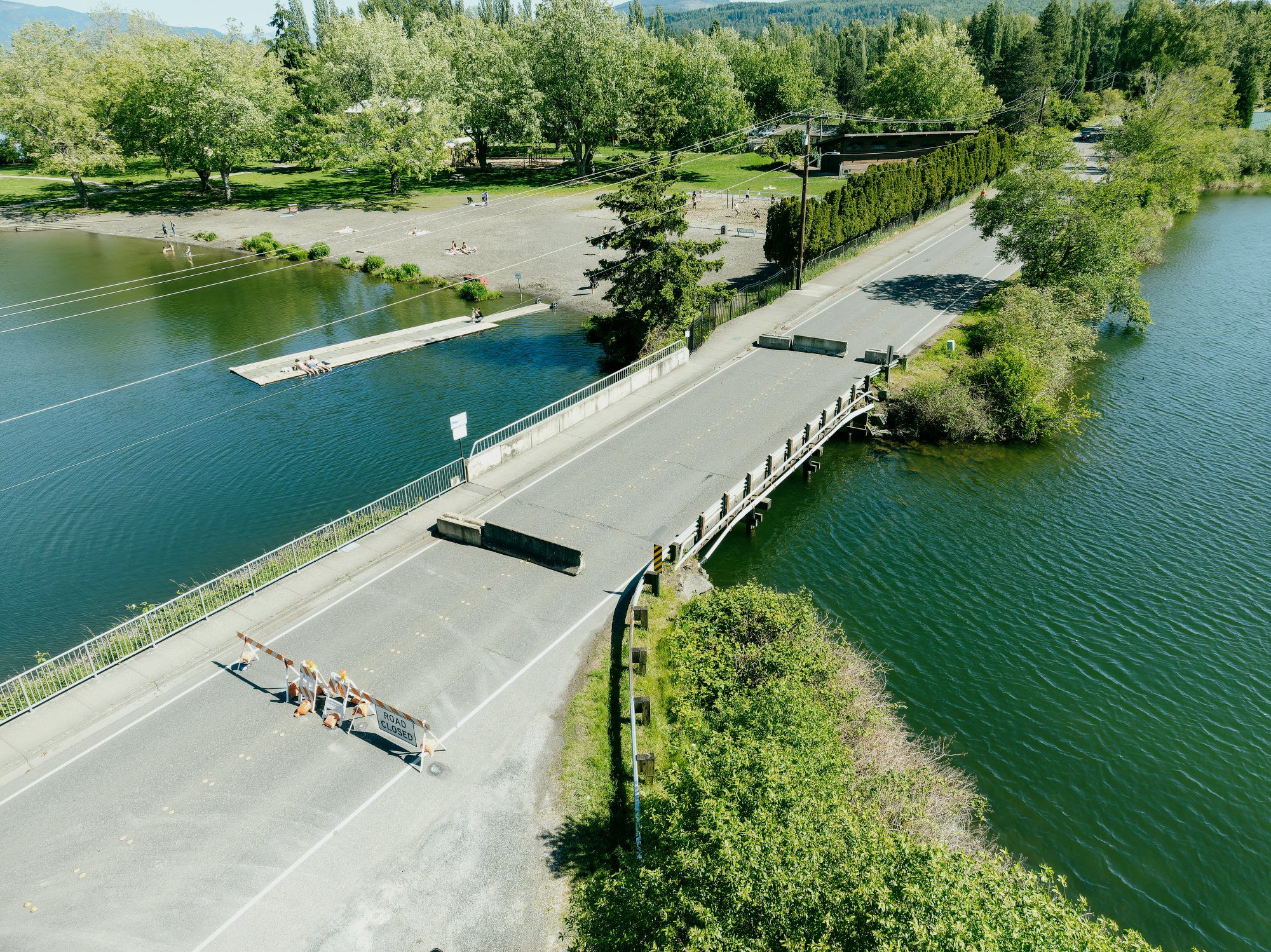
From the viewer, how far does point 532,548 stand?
994 inches

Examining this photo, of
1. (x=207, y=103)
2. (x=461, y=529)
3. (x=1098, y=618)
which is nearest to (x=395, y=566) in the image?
(x=461, y=529)

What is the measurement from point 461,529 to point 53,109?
87.3 metres

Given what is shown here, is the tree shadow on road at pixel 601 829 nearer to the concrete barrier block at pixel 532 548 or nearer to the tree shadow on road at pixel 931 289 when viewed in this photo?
the concrete barrier block at pixel 532 548

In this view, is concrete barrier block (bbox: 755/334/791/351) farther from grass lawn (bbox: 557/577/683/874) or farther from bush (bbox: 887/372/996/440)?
grass lawn (bbox: 557/577/683/874)

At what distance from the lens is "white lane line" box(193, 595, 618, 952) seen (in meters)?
14.5

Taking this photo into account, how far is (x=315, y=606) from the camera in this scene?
22969 mm

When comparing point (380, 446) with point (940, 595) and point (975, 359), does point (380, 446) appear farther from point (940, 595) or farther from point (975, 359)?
point (975, 359)

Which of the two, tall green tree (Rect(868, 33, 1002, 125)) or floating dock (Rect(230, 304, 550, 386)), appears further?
tall green tree (Rect(868, 33, 1002, 125))

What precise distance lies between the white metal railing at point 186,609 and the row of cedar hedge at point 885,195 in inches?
1379

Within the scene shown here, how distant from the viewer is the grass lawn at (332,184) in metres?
86.3

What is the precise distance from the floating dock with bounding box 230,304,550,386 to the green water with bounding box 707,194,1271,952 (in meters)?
27.8

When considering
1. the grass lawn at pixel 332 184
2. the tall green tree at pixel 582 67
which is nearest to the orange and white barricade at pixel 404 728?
the grass lawn at pixel 332 184

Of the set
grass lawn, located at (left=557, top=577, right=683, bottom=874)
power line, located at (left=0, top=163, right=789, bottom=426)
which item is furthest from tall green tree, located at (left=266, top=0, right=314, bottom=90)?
grass lawn, located at (left=557, top=577, right=683, bottom=874)

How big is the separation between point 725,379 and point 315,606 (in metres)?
24.0
